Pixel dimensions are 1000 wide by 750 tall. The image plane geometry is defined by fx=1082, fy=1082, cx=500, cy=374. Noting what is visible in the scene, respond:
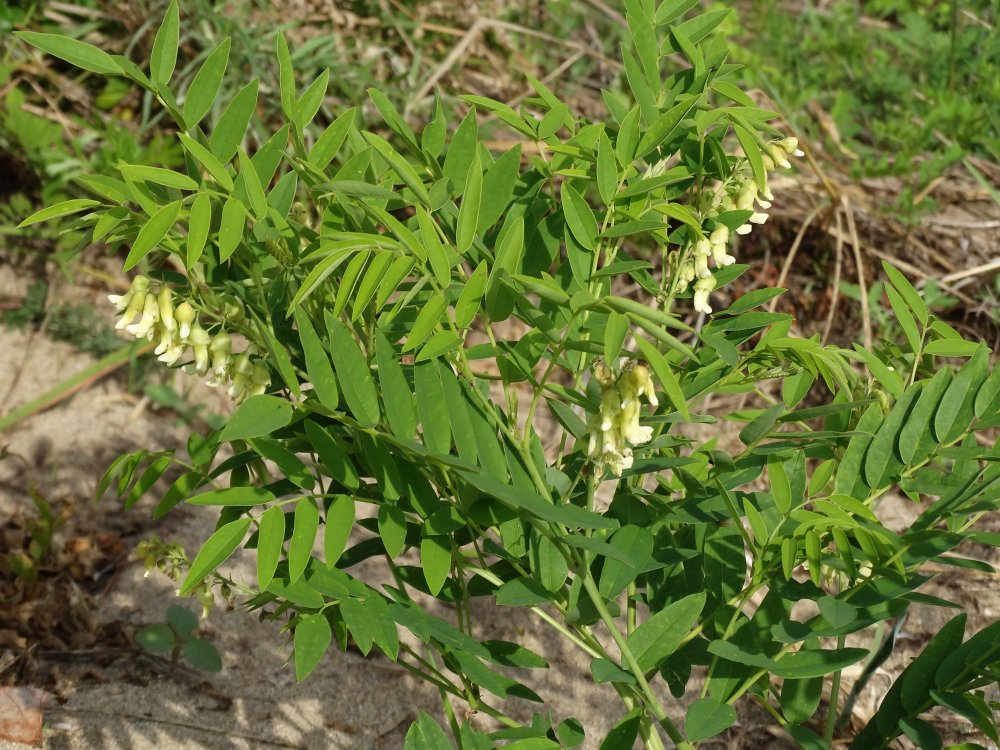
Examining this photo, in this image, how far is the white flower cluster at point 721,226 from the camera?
1026 millimetres

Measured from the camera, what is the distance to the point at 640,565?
99 centimetres

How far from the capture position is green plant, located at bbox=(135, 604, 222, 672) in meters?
1.68

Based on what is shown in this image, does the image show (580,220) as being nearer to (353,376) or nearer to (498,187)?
(498,187)

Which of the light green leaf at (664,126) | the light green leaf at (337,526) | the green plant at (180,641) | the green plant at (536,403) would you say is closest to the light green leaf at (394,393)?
the green plant at (536,403)

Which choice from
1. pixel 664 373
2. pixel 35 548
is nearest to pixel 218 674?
pixel 35 548

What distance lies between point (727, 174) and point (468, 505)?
1.37 ft

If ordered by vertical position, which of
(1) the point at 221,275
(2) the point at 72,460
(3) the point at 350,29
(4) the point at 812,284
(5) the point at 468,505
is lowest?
(2) the point at 72,460

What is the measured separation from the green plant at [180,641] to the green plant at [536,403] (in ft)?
2.12

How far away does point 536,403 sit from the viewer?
1047mm

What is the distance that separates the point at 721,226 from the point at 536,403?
0.81ft

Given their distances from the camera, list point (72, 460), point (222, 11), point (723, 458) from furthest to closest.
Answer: point (222, 11), point (72, 460), point (723, 458)

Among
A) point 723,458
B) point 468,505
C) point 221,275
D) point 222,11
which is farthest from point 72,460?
point 723,458

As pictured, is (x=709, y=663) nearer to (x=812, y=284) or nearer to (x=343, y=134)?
(x=343, y=134)

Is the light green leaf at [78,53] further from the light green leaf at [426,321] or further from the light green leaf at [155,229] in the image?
the light green leaf at [426,321]
